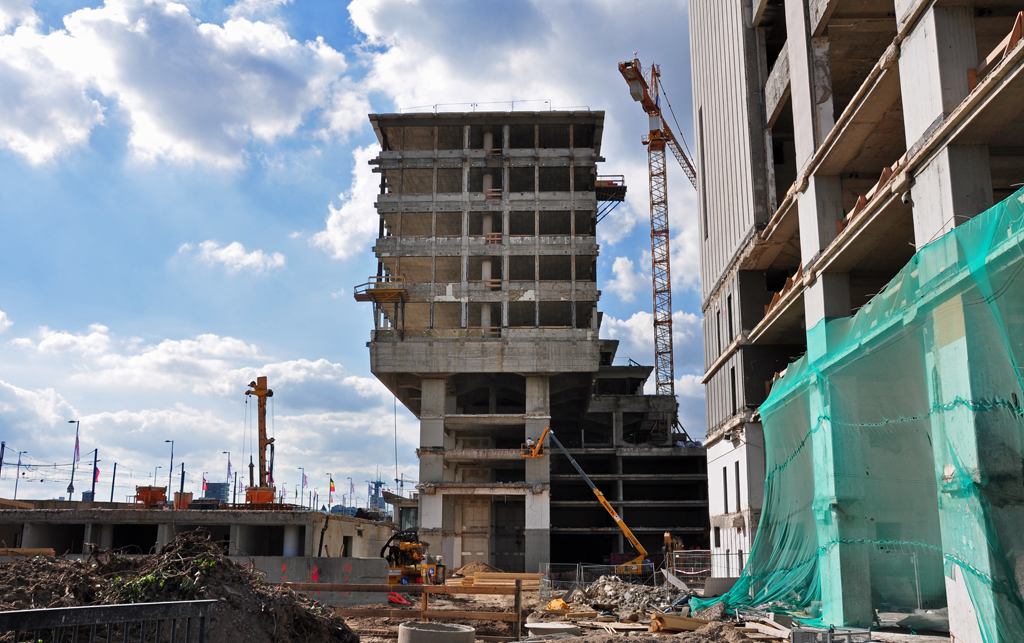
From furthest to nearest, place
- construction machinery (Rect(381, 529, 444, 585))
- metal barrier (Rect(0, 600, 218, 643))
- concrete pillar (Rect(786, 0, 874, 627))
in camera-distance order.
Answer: construction machinery (Rect(381, 529, 444, 585)) < concrete pillar (Rect(786, 0, 874, 627)) < metal barrier (Rect(0, 600, 218, 643))

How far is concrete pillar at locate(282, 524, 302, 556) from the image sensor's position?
42.6m

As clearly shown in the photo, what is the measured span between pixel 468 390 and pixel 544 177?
19.3 meters

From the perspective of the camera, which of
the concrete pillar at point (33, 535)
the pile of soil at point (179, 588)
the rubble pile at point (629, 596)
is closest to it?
the pile of soil at point (179, 588)

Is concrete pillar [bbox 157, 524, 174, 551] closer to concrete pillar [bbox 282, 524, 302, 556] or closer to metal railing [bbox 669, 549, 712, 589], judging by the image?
concrete pillar [bbox 282, 524, 302, 556]

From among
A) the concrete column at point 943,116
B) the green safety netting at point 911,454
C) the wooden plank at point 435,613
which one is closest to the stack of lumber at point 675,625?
the green safety netting at point 911,454

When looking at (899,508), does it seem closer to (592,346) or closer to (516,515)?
(592,346)

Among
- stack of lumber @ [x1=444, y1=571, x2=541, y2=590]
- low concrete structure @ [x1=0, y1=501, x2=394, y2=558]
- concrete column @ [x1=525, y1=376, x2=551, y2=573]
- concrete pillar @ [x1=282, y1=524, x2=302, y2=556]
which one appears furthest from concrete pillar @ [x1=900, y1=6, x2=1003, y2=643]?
concrete column @ [x1=525, y1=376, x2=551, y2=573]

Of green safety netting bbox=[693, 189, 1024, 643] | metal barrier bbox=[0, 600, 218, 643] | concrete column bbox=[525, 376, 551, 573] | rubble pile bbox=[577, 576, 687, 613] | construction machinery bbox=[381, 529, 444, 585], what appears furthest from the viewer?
concrete column bbox=[525, 376, 551, 573]

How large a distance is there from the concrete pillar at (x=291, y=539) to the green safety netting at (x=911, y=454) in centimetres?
2449

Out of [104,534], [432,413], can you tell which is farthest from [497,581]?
[104,534]

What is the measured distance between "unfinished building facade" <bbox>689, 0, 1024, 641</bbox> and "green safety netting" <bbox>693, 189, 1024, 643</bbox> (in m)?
0.15

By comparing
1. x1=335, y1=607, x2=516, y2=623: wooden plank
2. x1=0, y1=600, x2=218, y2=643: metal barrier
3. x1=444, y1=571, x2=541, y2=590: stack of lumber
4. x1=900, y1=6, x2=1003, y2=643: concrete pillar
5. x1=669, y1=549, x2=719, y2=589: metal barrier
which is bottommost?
x1=444, y1=571, x2=541, y2=590: stack of lumber

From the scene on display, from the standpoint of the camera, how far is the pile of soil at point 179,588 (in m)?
11.6

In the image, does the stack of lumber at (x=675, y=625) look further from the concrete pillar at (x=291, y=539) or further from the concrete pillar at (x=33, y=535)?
the concrete pillar at (x=33, y=535)
